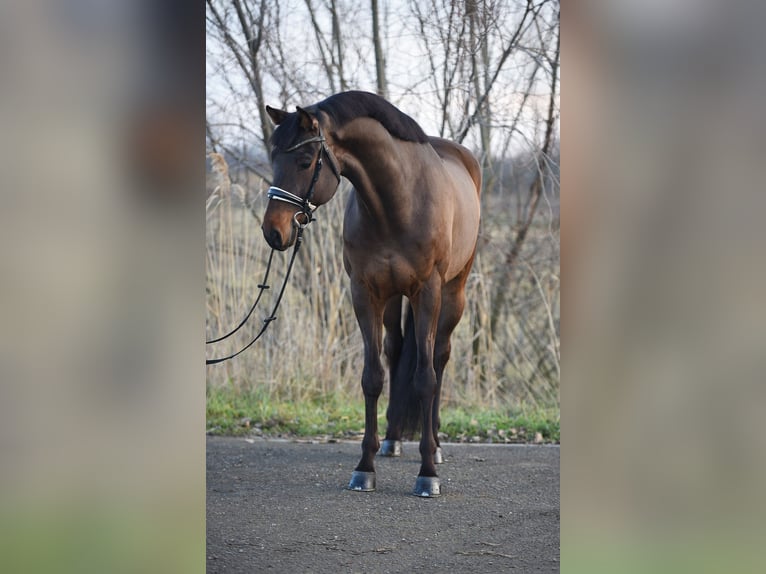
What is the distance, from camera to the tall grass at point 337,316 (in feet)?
22.2

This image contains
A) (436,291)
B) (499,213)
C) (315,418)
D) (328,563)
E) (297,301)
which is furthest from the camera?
(499,213)

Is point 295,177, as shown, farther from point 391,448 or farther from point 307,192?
point 391,448

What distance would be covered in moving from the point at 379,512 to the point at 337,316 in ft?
9.25

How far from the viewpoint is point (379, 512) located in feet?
13.3

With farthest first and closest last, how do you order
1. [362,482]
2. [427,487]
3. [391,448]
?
1. [391,448]
2. [362,482]
3. [427,487]

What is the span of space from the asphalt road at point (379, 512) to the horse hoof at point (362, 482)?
1.8 inches

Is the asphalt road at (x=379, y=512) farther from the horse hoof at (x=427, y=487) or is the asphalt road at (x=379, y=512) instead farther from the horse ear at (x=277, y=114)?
the horse ear at (x=277, y=114)

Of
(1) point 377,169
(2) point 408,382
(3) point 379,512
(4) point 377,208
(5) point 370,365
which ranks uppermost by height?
(1) point 377,169
